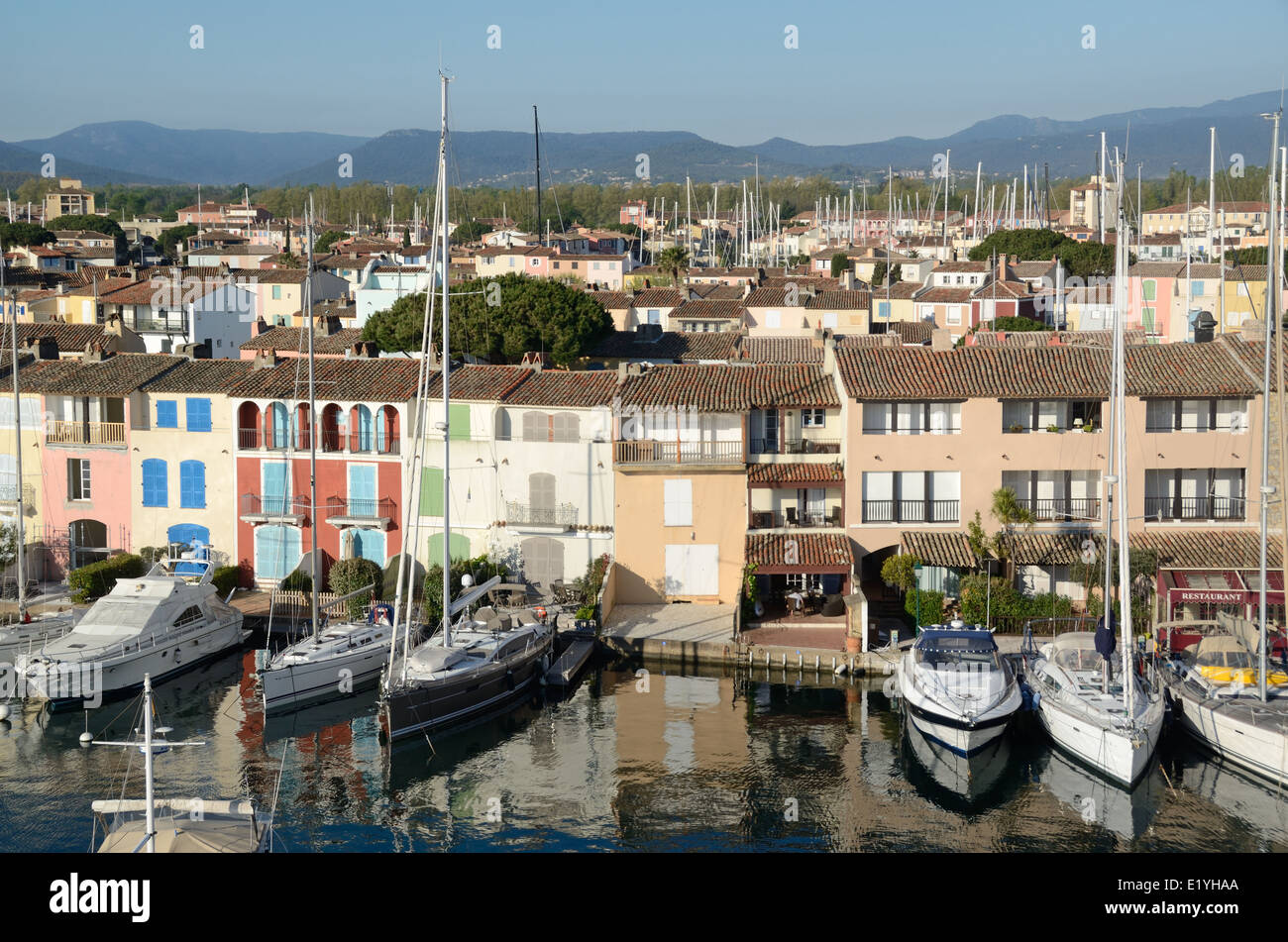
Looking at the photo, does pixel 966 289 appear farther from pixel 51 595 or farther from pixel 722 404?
pixel 51 595

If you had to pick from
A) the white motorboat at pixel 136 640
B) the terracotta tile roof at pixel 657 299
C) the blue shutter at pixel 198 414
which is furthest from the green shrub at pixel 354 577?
the terracotta tile roof at pixel 657 299

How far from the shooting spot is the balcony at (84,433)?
124 feet

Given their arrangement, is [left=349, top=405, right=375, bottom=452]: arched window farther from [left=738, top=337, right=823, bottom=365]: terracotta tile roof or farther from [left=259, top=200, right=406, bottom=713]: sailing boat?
[left=738, top=337, right=823, bottom=365]: terracotta tile roof

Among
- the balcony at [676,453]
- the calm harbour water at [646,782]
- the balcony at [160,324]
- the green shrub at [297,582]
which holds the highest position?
the balcony at [160,324]

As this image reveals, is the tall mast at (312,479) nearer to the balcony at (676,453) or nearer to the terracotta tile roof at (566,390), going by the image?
the terracotta tile roof at (566,390)

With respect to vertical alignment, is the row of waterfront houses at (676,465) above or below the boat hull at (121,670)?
above

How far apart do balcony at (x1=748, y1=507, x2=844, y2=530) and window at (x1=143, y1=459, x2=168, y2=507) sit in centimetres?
1578

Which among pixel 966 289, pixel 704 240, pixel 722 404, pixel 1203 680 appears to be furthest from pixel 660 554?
pixel 704 240

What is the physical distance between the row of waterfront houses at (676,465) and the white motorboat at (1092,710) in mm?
3914

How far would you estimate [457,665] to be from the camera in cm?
2812

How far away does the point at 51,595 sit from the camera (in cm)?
3531

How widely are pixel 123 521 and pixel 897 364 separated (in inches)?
818

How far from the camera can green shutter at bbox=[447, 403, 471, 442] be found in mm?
35844

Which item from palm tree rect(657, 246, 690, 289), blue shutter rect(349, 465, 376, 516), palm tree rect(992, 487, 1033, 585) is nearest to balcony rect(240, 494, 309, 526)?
blue shutter rect(349, 465, 376, 516)
